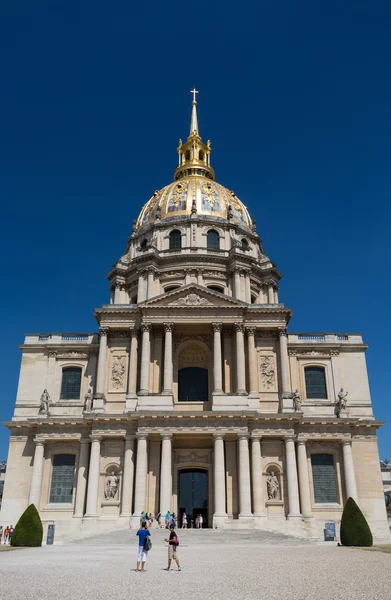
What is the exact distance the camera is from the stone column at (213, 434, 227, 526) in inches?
1404

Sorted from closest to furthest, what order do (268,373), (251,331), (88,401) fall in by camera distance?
(88,401) < (268,373) < (251,331)

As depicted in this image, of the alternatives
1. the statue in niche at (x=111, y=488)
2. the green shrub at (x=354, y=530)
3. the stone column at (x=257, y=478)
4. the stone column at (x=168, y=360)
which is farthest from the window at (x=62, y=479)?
the green shrub at (x=354, y=530)

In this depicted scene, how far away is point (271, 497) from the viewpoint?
124 feet

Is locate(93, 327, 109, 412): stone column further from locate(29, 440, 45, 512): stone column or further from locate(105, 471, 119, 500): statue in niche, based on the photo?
locate(105, 471, 119, 500): statue in niche

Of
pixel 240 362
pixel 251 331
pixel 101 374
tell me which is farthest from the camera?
pixel 251 331

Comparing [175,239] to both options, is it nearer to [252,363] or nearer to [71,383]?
[252,363]

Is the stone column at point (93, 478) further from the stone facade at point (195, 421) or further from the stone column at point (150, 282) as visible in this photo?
the stone column at point (150, 282)

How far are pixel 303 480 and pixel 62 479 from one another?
55.6 ft

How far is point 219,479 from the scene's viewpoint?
36.5 metres

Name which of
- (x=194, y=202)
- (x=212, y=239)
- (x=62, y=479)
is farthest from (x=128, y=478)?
(x=194, y=202)

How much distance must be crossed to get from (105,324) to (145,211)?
2162 centimetres

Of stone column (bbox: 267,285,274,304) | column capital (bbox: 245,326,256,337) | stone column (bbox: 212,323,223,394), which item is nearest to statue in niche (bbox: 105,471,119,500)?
stone column (bbox: 212,323,223,394)

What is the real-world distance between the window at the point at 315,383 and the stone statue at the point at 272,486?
7.31 meters

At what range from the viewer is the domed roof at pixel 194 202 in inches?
2251
